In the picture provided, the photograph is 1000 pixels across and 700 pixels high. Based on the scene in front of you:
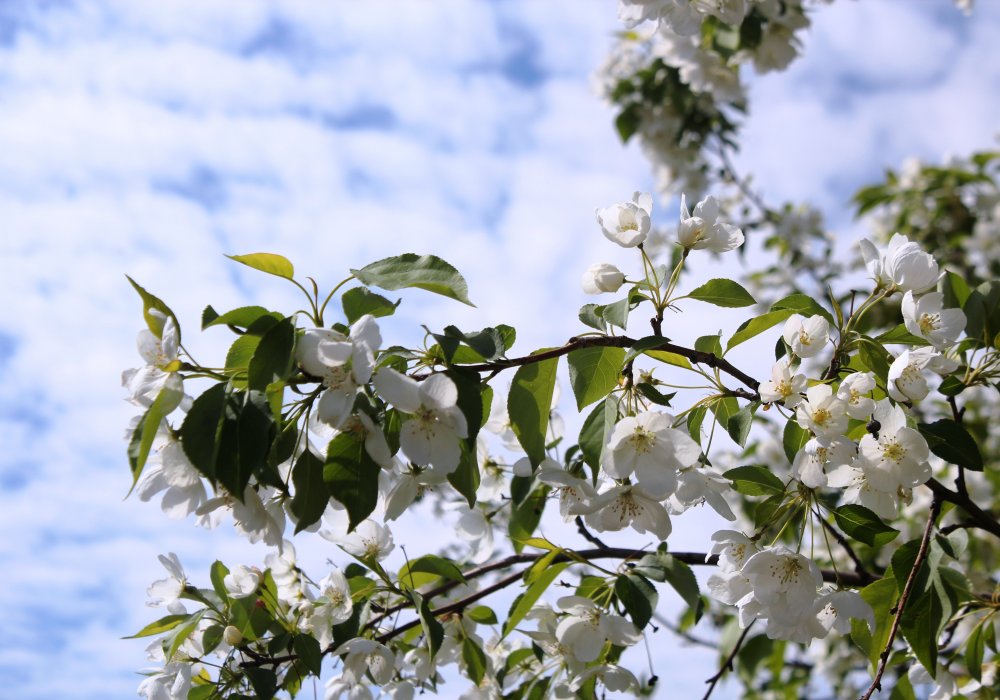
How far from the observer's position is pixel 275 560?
6.27 feet

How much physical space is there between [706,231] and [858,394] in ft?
1.20

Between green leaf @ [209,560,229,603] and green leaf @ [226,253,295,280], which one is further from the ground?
green leaf @ [226,253,295,280]

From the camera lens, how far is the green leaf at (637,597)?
5.10 feet

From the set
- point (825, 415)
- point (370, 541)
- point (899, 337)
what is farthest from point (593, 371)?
point (370, 541)

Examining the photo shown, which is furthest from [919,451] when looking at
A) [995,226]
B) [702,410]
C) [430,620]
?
[995,226]

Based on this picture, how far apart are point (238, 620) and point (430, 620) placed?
37cm

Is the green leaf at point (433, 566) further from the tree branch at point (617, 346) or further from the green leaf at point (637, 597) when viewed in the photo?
the tree branch at point (617, 346)

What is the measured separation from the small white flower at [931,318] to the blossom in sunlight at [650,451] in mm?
439

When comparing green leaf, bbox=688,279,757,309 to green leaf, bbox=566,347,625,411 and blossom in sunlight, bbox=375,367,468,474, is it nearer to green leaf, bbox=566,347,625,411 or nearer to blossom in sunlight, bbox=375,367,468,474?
green leaf, bbox=566,347,625,411

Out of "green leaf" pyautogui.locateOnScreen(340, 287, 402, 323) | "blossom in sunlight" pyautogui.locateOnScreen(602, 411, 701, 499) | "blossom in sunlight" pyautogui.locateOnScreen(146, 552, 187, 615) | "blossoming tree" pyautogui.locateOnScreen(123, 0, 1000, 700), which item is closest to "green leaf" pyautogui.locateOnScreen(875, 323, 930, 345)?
"blossoming tree" pyautogui.locateOnScreen(123, 0, 1000, 700)

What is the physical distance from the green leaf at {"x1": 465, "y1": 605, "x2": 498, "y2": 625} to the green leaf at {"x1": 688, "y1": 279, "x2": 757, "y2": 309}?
81 cm

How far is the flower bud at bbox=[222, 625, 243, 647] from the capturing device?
1.61m

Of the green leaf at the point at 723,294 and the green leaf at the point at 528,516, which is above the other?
the green leaf at the point at 723,294

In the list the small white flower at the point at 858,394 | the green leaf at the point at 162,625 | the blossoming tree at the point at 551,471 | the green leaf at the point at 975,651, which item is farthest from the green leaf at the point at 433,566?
the green leaf at the point at 975,651
